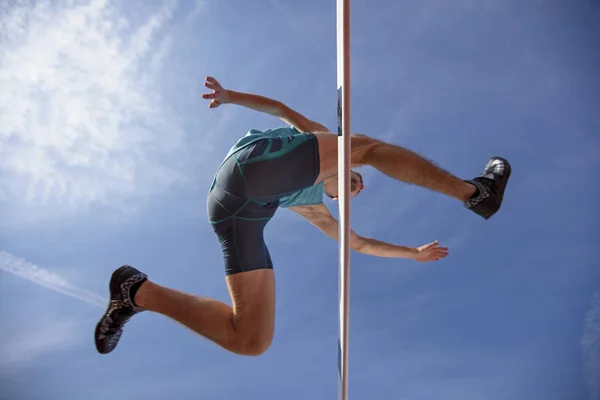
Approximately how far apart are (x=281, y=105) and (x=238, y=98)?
270 millimetres

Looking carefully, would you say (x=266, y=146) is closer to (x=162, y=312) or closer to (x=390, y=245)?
(x=162, y=312)

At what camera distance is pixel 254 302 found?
2570 mm

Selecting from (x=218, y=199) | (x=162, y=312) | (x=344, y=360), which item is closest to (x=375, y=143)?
(x=218, y=199)

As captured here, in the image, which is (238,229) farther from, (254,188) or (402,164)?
(402,164)

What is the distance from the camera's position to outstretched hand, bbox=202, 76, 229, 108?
2.86 metres

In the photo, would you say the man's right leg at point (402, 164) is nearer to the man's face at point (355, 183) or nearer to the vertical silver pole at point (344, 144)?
the vertical silver pole at point (344, 144)

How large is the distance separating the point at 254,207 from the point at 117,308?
95cm

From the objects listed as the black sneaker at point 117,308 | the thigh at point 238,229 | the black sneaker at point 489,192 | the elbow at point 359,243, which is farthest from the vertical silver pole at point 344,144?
the elbow at point 359,243

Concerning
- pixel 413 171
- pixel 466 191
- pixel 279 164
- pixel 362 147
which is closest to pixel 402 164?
pixel 413 171

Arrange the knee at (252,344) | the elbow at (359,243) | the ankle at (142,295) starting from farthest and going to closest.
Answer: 1. the elbow at (359,243)
2. the ankle at (142,295)
3. the knee at (252,344)

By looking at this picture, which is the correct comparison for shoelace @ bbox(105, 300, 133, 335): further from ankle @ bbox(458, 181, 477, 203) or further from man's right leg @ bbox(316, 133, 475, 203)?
ankle @ bbox(458, 181, 477, 203)

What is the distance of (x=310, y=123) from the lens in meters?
3.21

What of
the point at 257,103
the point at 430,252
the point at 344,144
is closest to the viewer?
the point at 344,144

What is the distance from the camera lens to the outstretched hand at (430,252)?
328 centimetres
